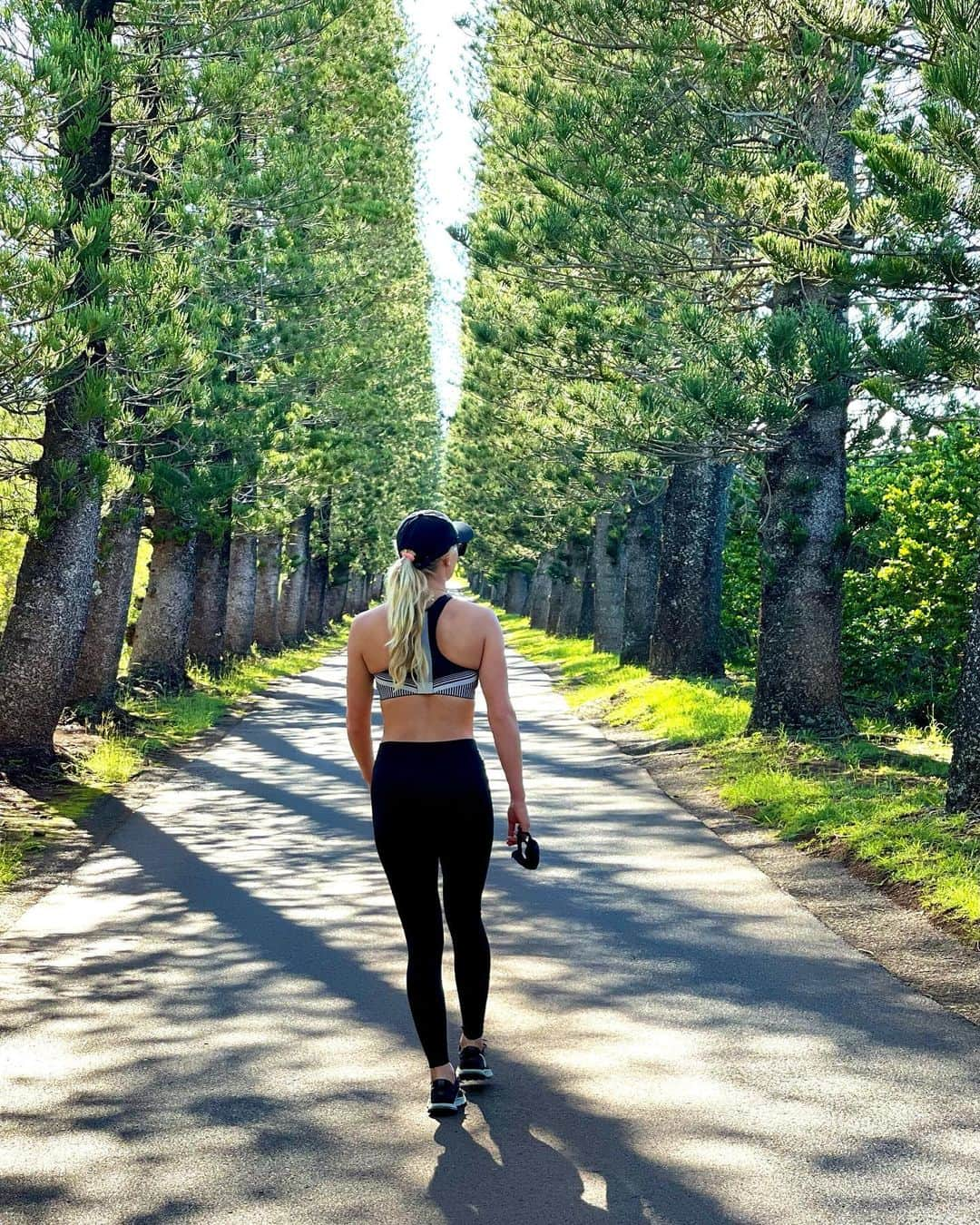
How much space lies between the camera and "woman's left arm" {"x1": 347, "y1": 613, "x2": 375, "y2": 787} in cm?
549

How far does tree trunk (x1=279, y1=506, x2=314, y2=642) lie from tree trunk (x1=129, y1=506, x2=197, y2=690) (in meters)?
15.3

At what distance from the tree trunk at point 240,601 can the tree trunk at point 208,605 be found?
200 centimetres

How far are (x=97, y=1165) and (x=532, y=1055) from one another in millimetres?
1796

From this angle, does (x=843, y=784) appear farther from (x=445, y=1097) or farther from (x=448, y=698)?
(x=445, y=1097)

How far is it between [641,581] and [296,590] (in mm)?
14134

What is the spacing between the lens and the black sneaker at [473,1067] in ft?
17.9

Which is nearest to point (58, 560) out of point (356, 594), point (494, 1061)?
point (494, 1061)

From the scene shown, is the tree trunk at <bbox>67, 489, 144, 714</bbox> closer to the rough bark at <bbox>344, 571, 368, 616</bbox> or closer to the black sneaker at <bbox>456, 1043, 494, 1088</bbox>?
the black sneaker at <bbox>456, 1043, 494, 1088</bbox>

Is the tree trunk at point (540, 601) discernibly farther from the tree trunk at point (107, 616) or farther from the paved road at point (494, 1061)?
the paved road at point (494, 1061)

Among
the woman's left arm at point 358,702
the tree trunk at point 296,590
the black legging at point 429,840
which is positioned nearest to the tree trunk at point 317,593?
the tree trunk at point 296,590

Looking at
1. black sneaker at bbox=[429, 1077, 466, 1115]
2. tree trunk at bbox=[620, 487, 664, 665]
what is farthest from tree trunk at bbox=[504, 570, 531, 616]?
black sneaker at bbox=[429, 1077, 466, 1115]

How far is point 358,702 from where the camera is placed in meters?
5.61

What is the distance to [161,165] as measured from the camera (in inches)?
549

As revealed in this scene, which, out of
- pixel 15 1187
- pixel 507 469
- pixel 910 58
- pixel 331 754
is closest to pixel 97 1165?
pixel 15 1187
